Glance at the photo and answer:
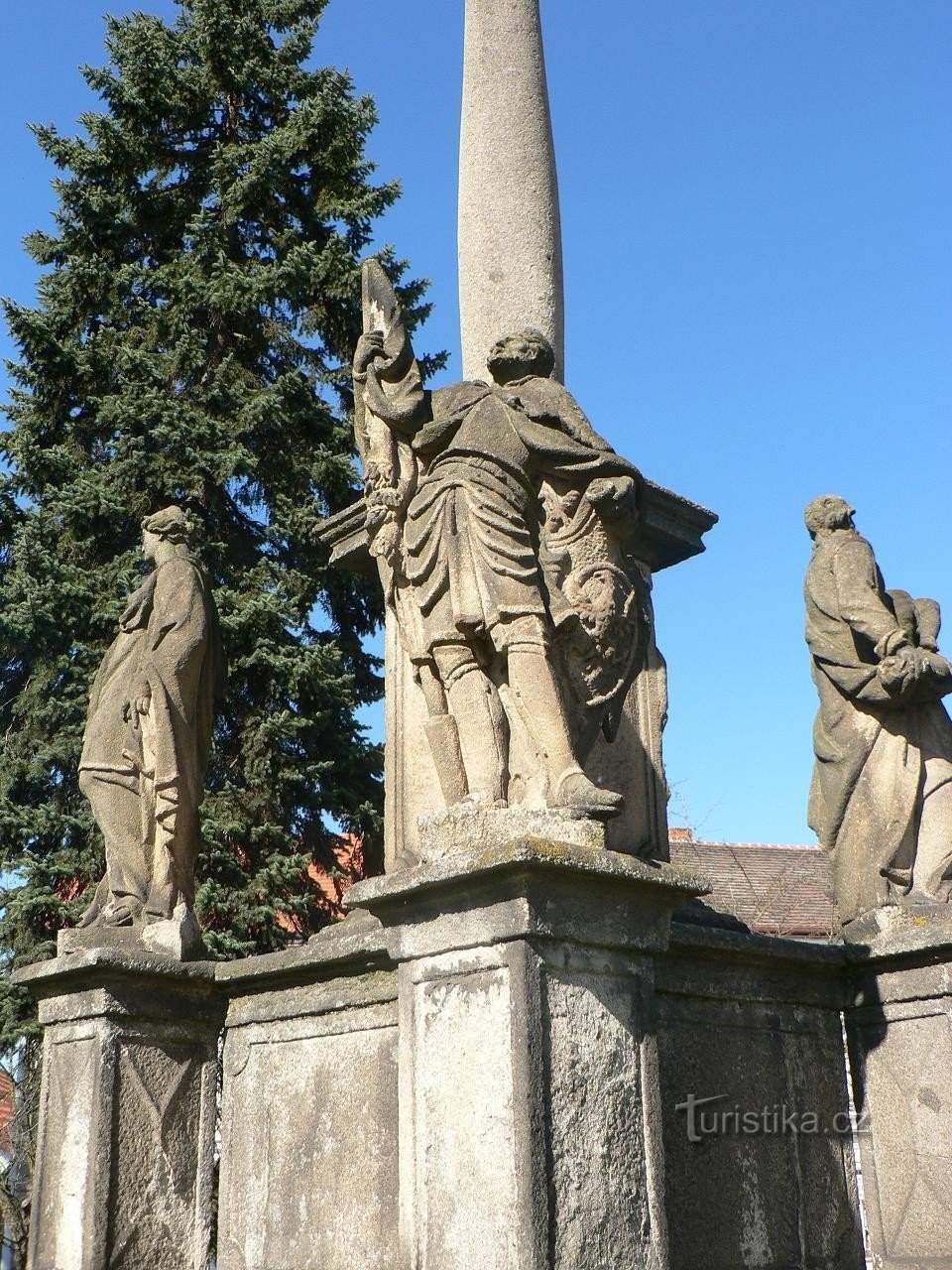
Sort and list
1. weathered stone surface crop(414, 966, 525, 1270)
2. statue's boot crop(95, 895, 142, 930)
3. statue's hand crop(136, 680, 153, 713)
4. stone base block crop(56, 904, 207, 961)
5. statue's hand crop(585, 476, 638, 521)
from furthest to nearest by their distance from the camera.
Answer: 1. statue's hand crop(136, 680, 153, 713)
2. statue's boot crop(95, 895, 142, 930)
3. stone base block crop(56, 904, 207, 961)
4. statue's hand crop(585, 476, 638, 521)
5. weathered stone surface crop(414, 966, 525, 1270)

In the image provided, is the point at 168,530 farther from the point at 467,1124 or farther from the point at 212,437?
the point at 212,437

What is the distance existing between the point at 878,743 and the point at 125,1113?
Answer: 10.9 ft

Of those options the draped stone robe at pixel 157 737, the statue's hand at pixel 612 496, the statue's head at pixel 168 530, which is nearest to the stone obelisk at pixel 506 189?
the statue's hand at pixel 612 496

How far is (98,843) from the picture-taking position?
534 inches

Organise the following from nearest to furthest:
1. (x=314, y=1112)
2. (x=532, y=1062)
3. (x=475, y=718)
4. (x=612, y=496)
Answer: (x=532, y=1062), (x=475, y=718), (x=612, y=496), (x=314, y=1112)

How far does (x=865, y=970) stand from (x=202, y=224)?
12.8 m

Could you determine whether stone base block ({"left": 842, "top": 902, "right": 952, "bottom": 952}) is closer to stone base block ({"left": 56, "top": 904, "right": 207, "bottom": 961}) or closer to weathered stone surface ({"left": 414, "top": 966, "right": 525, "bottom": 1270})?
weathered stone surface ({"left": 414, "top": 966, "right": 525, "bottom": 1270})

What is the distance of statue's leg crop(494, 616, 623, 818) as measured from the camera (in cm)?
451

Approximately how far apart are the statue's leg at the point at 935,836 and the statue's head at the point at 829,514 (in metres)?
1.13

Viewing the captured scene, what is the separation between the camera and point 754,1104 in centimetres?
502

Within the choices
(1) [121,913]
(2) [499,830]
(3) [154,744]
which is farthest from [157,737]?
(2) [499,830]

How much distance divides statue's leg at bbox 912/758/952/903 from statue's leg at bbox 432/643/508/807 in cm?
190

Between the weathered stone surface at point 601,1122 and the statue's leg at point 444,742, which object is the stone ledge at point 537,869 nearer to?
the weathered stone surface at point 601,1122

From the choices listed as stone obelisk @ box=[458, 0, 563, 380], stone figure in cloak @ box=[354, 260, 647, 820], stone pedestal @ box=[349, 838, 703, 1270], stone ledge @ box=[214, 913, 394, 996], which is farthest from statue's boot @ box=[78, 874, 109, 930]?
stone obelisk @ box=[458, 0, 563, 380]
